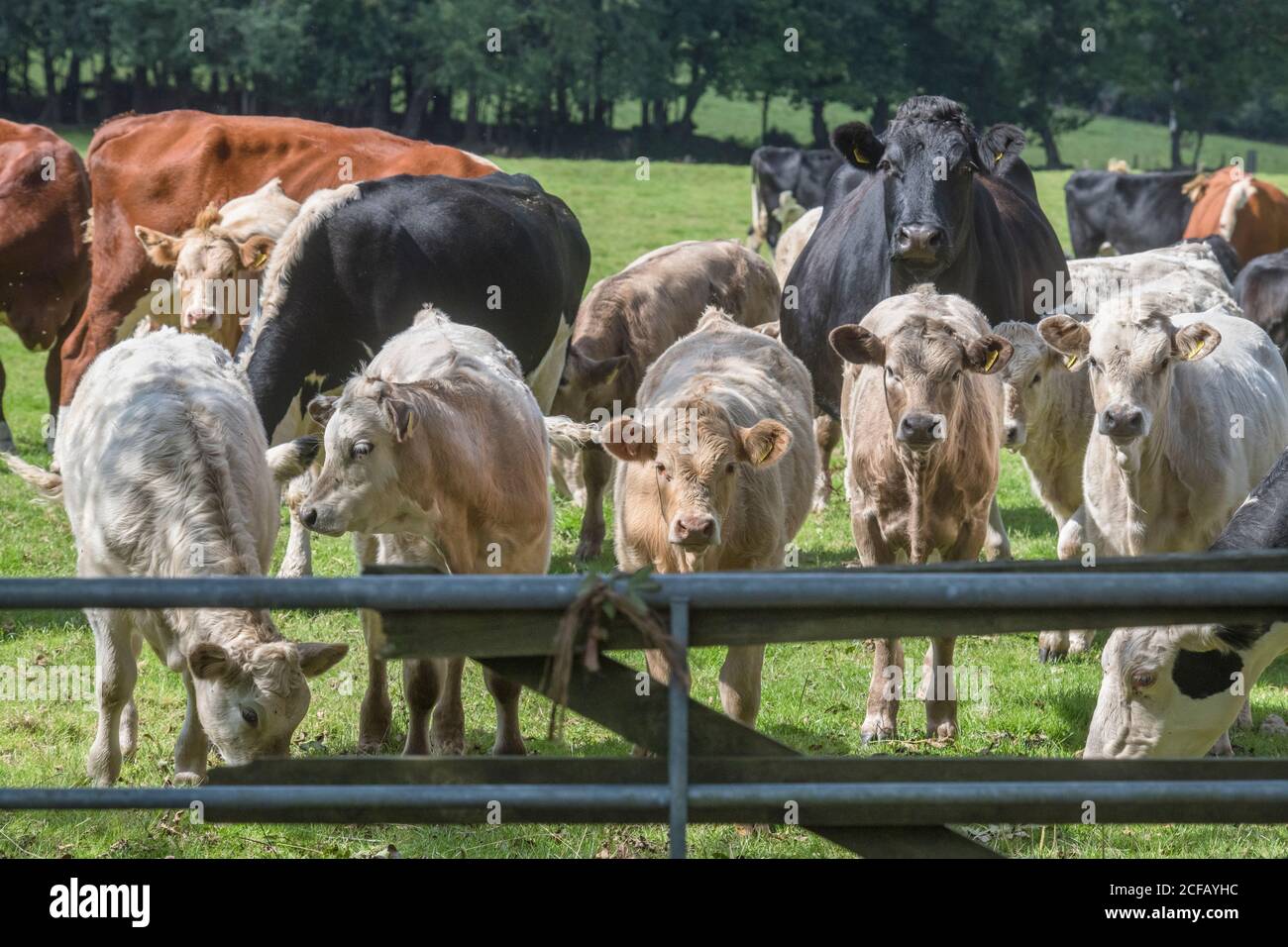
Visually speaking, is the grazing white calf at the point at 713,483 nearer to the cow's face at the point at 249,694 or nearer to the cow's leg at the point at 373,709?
the cow's leg at the point at 373,709

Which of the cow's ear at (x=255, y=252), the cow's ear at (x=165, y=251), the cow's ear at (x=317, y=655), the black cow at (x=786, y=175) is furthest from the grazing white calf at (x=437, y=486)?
the black cow at (x=786, y=175)

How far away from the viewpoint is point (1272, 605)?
317 centimetres

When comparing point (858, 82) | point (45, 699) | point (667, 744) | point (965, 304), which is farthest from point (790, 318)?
point (858, 82)

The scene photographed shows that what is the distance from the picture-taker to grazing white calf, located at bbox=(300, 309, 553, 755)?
217 inches

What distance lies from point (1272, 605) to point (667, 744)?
132 centimetres

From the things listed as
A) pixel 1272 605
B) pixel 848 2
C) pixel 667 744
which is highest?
pixel 848 2

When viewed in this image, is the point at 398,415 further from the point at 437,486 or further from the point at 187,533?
the point at 187,533

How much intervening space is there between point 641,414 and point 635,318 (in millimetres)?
4562

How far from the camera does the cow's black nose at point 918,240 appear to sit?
7832 mm

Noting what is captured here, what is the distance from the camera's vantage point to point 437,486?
579 cm

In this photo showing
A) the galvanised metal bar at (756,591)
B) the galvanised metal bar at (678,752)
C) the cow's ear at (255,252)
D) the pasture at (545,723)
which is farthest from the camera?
the cow's ear at (255,252)

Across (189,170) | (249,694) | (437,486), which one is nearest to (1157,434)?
(437,486)

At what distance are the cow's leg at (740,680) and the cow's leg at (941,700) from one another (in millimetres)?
978
